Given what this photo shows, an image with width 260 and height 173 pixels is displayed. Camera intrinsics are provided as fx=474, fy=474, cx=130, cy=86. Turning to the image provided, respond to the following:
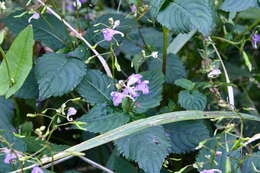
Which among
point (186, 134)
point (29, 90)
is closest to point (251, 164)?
point (186, 134)

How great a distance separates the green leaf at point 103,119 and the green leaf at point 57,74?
7 cm

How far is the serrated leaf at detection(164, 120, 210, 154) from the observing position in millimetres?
1016

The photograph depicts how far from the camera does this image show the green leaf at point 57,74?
0.97 m

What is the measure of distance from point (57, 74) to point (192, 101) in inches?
11.6

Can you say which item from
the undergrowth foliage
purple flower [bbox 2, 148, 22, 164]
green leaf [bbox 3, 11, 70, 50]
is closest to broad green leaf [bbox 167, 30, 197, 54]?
the undergrowth foliage

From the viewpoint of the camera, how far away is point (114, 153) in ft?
3.49

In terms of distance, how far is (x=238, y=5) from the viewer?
990 millimetres

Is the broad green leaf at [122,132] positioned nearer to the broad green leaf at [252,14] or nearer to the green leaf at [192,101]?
the green leaf at [192,101]

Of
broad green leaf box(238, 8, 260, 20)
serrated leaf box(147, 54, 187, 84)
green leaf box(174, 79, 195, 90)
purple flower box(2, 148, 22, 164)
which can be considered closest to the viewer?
purple flower box(2, 148, 22, 164)

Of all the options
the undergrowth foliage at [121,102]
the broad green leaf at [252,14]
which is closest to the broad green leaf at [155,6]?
the undergrowth foliage at [121,102]

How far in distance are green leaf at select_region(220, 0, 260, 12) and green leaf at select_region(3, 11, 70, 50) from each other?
38 cm

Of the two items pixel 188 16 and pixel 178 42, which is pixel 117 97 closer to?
pixel 188 16

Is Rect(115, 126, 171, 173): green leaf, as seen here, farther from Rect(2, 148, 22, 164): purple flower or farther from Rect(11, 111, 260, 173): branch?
Rect(2, 148, 22, 164): purple flower

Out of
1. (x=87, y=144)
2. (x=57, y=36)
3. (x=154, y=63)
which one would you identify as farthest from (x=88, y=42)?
(x=87, y=144)
